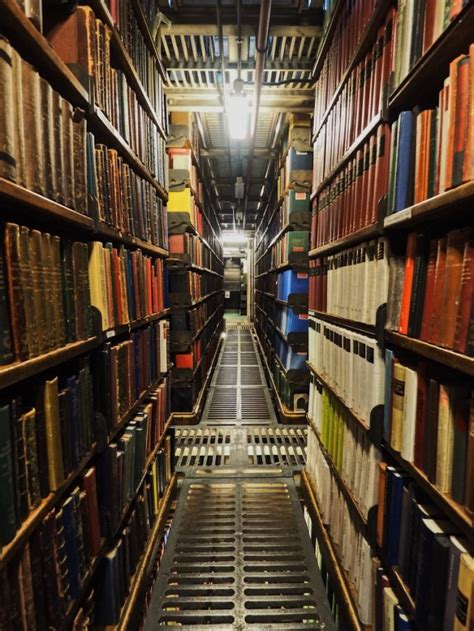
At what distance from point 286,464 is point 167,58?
10.2 ft

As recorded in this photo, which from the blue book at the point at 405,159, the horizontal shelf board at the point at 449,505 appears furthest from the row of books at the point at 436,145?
the horizontal shelf board at the point at 449,505

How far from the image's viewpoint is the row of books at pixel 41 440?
86 centimetres

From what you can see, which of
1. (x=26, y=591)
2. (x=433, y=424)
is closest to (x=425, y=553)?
(x=433, y=424)

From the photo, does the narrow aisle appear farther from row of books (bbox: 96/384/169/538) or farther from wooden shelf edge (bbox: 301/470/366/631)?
row of books (bbox: 96/384/169/538)

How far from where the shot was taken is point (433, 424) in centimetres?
102

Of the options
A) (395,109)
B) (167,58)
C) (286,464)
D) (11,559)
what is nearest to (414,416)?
(395,109)

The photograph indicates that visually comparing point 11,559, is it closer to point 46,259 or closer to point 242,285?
point 46,259

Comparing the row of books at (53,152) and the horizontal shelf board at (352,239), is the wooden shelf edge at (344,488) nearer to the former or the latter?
the horizontal shelf board at (352,239)

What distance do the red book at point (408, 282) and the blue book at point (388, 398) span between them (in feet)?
0.40

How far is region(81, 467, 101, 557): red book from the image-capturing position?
130cm

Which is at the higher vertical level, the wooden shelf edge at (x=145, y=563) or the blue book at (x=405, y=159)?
the blue book at (x=405, y=159)

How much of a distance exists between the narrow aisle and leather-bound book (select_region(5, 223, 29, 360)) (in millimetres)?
1443

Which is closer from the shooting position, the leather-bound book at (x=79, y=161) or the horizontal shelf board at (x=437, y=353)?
the horizontal shelf board at (x=437, y=353)

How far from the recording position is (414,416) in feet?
3.71
